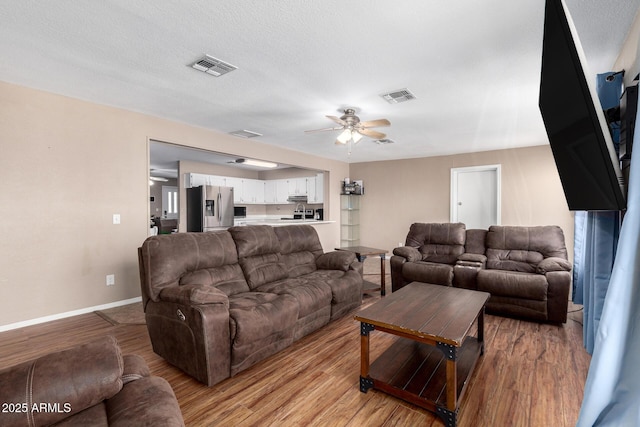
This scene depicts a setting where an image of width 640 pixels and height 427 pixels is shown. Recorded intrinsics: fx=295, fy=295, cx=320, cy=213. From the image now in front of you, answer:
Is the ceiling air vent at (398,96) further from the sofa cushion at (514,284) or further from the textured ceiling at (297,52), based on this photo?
the sofa cushion at (514,284)

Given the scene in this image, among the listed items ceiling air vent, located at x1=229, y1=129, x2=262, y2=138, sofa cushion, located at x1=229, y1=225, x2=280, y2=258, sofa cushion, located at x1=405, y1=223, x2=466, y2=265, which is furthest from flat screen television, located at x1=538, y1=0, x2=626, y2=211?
ceiling air vent, located at x1=229, y1=129, x2=262, y2=138

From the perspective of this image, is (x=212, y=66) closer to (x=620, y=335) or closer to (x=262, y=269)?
(x=262, y=269)

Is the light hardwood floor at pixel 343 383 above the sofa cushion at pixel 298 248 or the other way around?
the other way around

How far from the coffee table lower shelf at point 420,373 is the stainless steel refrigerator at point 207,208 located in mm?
5429

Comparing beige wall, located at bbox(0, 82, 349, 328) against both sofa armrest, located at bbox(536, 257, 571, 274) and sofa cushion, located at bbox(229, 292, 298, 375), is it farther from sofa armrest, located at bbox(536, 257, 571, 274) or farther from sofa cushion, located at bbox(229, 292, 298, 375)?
sofa armrest, located at bbox(536, 257, 571, 274)

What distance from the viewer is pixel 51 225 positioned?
10.7 feet

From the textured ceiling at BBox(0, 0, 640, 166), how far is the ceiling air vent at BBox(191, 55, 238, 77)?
70mm

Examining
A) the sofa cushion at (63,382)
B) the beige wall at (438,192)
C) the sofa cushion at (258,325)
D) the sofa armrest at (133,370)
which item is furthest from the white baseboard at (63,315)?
the beige wall at (438,192)

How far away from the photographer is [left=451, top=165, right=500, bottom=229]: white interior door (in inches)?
243

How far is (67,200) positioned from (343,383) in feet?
11.7

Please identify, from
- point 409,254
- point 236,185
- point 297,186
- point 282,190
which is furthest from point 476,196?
point 236,185

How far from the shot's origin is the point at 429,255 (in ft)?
15.4

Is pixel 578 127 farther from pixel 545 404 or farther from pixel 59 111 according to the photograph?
pixel 59 111

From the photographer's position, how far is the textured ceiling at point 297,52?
1.93 meters
